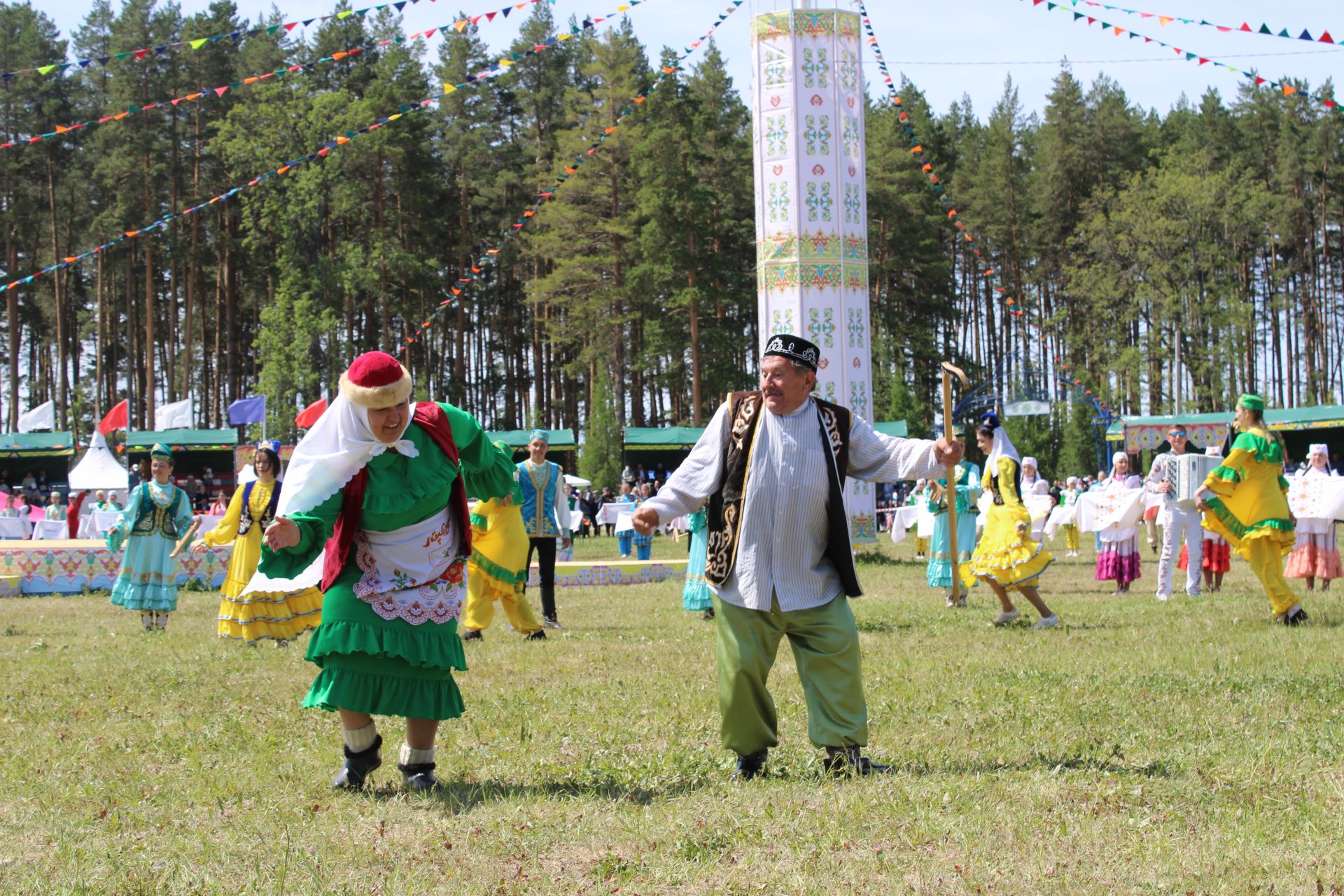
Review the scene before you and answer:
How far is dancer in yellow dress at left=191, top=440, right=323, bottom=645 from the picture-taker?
1120 cm

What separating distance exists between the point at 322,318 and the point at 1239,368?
3041 cm

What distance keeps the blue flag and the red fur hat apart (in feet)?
99.8

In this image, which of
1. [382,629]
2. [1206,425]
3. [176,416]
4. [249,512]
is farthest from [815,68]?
[176,416]

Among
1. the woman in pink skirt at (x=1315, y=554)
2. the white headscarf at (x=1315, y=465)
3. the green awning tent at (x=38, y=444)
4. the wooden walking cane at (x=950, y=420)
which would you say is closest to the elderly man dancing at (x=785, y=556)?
the wooden walking cane at (x=950, y=420)

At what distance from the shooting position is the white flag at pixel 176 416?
43.1 metres

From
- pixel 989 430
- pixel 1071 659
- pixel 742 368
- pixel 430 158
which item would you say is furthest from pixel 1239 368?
pixel 1071 659

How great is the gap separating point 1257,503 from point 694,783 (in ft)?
23.3

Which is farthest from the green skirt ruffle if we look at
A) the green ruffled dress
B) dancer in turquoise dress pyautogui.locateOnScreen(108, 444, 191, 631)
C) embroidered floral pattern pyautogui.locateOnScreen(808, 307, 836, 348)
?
embroidered floral pattern pyautogui.locateOnScreen(808, 307, 836, 348)

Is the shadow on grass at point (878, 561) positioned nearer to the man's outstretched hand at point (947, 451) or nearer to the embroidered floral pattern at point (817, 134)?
the embroidered floral pattern at point (817, 134)

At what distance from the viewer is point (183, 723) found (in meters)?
7.26

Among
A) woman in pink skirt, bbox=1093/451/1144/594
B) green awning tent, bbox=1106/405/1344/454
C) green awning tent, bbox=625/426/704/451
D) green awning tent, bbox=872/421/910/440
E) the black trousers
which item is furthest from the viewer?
green awning tent, bbox=625/426/704/451

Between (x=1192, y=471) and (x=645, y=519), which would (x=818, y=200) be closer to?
(x=1192, y=471)

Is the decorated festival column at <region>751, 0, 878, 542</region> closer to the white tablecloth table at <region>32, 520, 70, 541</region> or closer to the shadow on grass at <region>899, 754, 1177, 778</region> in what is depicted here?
the shadow on grass at <region>899, 754, 1177, 778</region>

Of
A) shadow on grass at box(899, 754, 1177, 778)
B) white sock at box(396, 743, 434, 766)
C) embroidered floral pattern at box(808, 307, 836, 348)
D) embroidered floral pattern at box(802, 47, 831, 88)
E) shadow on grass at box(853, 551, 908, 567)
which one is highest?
embroidered floral pattern at box(802, 47, 831, 88)
